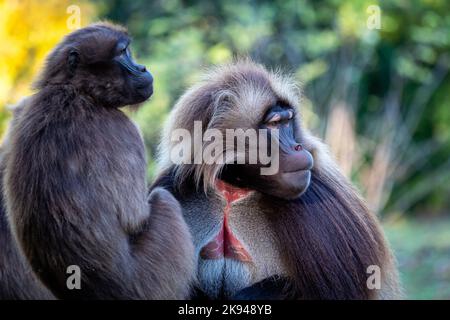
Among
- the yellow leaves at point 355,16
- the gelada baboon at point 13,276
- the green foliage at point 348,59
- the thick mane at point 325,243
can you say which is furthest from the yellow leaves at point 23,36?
the thick mane at point 325,243

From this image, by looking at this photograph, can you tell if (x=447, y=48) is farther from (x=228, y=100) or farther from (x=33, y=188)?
(x=33, y=188)

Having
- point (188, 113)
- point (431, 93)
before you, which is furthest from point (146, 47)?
point (188, 113)

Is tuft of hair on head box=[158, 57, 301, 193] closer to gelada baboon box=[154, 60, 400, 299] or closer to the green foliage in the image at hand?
gelada baboon box=[154, 60, 400, 299]

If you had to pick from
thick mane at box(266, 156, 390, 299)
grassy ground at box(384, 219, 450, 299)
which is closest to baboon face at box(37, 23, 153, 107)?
thick mane at box(266, 156, 390, 299)

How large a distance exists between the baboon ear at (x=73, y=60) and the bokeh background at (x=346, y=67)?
18.2 ft

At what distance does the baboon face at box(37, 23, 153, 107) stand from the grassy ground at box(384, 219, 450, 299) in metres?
4.33

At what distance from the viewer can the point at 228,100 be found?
421 cm

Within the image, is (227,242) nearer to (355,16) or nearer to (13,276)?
(13,276)

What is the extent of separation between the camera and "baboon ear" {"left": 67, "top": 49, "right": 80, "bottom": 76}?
12.8 ft

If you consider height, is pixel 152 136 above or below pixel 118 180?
above

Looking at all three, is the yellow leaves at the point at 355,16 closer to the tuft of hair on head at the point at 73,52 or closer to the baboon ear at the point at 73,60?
the tuft of hair on head at the point at 73,52

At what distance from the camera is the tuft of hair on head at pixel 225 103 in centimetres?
419

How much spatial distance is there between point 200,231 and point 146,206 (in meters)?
0.60

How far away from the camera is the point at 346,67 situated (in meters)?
12.3
